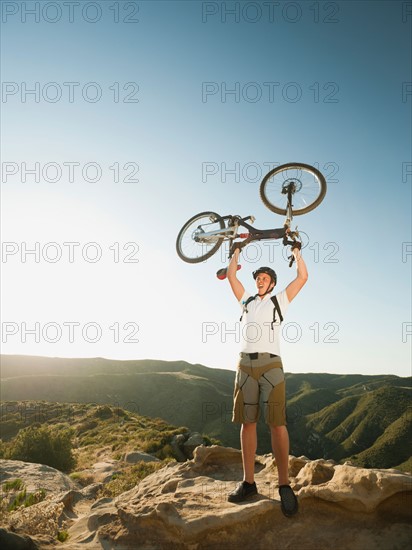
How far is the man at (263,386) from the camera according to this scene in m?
4.80

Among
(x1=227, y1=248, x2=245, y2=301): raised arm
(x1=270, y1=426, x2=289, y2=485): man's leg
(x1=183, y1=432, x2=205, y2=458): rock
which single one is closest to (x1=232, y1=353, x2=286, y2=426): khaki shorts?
(x1=270, y1=426, x2=289, y2=485): man's leg

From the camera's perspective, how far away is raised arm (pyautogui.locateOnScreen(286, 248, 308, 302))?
5.44m

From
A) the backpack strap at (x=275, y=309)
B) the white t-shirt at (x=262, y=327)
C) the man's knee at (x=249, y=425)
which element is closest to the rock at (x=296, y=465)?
the man's knee at (x=249, y=425)

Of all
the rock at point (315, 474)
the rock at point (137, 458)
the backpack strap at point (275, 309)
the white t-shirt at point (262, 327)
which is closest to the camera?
the white t-shirt at point (262, 327)

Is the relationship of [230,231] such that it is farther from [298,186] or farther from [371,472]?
[371,472]

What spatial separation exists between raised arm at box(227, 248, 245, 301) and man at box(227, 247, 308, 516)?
0.42 metres

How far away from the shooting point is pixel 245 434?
16.9 ft

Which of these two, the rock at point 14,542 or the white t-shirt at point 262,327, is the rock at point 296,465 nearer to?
the white t-shirt at point 262,327

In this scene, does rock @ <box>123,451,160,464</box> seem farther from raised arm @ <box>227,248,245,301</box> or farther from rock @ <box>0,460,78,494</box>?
raised arm @ <box>227,248,245,301</box>

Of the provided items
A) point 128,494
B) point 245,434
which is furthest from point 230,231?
point 128,494

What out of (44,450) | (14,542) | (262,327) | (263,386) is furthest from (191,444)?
(262,327)

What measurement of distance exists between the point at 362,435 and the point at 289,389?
3742 inches

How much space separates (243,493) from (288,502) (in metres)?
0.75

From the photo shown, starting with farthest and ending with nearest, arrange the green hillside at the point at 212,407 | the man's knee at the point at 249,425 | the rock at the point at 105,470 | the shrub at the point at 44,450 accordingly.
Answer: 1. the green hillside at the point at 212,407
2. the shrub at the point at 44,450
3. the rock at the point at 105,470
4. the man's knee at the point at 249,425
